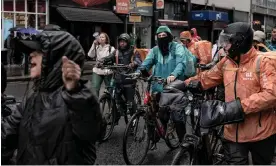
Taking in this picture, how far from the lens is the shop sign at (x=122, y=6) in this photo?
29.1 metres

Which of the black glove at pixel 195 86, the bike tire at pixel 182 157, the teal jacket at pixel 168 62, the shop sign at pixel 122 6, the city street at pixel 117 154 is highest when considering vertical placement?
the shop sign at pixel 122 6

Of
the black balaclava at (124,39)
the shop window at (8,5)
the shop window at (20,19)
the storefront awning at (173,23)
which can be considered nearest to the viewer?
the black balaclava at (124,39)

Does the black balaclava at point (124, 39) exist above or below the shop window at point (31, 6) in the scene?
below

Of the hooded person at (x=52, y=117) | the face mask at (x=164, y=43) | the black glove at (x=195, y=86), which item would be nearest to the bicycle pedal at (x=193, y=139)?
the black glove at (x=195, y=86)

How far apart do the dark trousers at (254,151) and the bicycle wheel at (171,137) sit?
2338mm

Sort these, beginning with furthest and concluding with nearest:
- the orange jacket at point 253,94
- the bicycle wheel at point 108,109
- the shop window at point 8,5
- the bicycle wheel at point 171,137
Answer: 1. the shop window at point 8,5
2. the bicycle wheel at point 108,109
3. the bicycle wheel at point 171,137
4. the orange jacket at point 253,94

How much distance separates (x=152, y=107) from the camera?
6.24m

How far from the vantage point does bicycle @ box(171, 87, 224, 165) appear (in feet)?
13.8

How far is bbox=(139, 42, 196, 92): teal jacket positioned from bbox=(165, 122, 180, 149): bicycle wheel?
53 cm

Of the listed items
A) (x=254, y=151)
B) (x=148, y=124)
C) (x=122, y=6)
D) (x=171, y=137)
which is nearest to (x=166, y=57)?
(x=148, y=124)

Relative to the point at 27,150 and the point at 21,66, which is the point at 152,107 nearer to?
the point at 27,150

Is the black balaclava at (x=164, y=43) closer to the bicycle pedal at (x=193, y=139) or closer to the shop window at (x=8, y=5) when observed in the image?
the bicycle pedal at (x=193, y=139)

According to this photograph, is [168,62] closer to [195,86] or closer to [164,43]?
[164,43]

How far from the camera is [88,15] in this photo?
26.5 metres
